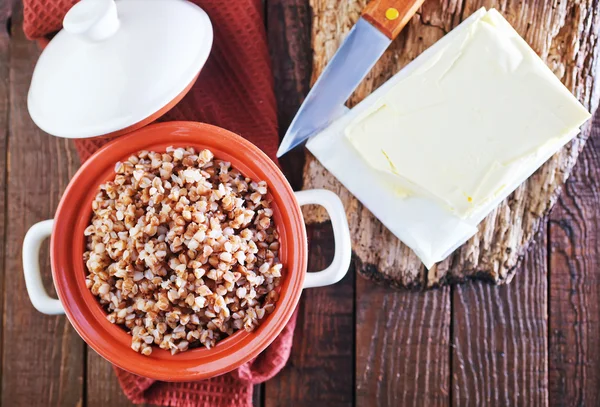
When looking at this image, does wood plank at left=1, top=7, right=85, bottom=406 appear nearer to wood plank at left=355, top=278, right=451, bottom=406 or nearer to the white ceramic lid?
the white ceramic lid

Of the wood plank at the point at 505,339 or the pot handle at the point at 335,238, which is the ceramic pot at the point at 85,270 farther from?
the wood plank at the point at 505,339

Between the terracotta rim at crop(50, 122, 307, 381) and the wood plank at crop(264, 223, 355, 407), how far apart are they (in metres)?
0.20

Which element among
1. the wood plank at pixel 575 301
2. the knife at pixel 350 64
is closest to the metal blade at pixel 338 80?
the knife at pixel 350 64

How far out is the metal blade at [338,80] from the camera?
0.85 metres

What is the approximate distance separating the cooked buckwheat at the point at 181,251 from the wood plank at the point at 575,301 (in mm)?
489

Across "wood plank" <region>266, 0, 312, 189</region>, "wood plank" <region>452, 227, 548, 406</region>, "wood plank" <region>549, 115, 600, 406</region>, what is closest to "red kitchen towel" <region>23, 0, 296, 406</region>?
"wood plank" <region>266, 0, 312, 189</region>

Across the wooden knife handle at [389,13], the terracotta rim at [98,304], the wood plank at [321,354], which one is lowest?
the wood plank at [321,354]

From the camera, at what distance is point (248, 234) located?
0.74 metres

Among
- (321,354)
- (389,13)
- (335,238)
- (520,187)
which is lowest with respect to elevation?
(321,354)

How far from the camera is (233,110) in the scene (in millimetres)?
934

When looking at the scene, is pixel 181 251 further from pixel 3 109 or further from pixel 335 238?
pixel 3 109

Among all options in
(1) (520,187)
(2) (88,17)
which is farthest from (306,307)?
(2) (88,17)

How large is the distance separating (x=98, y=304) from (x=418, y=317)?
1.64 ft

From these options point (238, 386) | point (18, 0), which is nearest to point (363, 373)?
point (238, 386)
